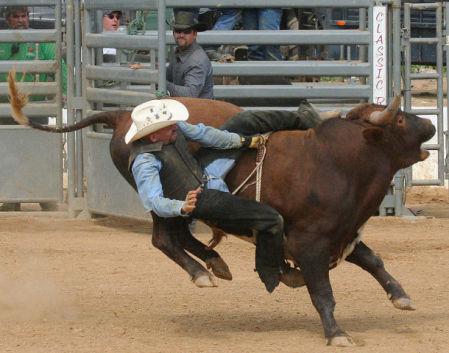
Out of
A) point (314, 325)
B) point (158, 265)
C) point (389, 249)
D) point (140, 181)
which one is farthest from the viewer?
point (389, 249)

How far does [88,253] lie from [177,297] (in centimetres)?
190

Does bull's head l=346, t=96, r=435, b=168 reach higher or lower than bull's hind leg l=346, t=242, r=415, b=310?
higher

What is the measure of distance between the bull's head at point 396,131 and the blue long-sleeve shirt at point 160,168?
744 millimetres

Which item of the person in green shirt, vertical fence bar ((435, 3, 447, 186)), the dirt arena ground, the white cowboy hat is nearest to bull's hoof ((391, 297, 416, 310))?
the dirt arena ground

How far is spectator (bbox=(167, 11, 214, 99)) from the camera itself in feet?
33.0

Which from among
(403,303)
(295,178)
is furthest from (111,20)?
(403,303)

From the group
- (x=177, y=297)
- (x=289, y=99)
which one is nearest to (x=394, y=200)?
(x=289, y=99)

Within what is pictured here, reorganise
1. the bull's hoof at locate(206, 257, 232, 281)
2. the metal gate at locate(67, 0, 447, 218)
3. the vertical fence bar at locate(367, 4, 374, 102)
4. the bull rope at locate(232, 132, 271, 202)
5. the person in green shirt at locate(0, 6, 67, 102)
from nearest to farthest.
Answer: the bull rope at locate(232, 132, 271, 202) → the bull's hoof at locate(206, 257, 232, 281) → the metal gate at locate(67, 0, 447, 218) → the vertical fence bar at locate(367, 4, 374, 102) → the person in green shirt at locate(0, 6, 67, 102)

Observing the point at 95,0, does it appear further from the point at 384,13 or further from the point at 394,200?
the point at 394,200

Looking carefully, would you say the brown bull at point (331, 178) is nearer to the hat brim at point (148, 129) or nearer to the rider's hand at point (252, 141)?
the rider's hand at point (252, 141)

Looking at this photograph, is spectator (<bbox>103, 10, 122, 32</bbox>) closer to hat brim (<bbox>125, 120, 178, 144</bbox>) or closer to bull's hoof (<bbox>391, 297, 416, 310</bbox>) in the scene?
hat brim (<bbox>125, 120, 178, 144</bbox>)

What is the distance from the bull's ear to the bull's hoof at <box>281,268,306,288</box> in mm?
853

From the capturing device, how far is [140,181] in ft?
21.5

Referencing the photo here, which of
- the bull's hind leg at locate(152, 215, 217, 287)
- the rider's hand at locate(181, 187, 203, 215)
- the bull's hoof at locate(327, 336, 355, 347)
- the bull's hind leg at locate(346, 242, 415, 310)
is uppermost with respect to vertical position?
the rider's hand at locate(181, 187, 203, 215)
